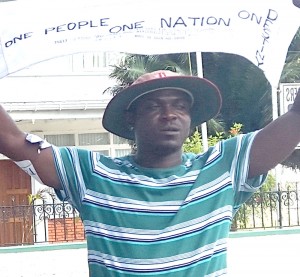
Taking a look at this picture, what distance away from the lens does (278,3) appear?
3.42 m

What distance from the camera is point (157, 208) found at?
8.03ft

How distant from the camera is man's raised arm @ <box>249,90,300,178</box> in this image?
2.56 m

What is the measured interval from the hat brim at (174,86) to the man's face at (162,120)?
0.03 m

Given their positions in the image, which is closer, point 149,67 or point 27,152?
point 27,152

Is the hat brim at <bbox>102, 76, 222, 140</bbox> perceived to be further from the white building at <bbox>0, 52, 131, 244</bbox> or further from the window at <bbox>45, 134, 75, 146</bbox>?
the window at <bbox>45, 134, 75, 146</bbox>

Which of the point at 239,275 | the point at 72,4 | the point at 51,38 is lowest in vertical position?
the point at 239,275

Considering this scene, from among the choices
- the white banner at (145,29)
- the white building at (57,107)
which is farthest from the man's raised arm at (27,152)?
the white building at (57,107)

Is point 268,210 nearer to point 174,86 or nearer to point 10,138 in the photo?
point 174,86

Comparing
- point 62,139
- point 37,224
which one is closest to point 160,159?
point 37,224

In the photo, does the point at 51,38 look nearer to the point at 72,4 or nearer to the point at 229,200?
the point at 72,4

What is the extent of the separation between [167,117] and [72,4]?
114 cm

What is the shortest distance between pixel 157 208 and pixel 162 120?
0.28 meters

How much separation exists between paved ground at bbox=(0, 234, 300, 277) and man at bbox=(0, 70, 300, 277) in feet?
20.7

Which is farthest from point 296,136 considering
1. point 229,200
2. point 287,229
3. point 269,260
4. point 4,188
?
point 4,188
